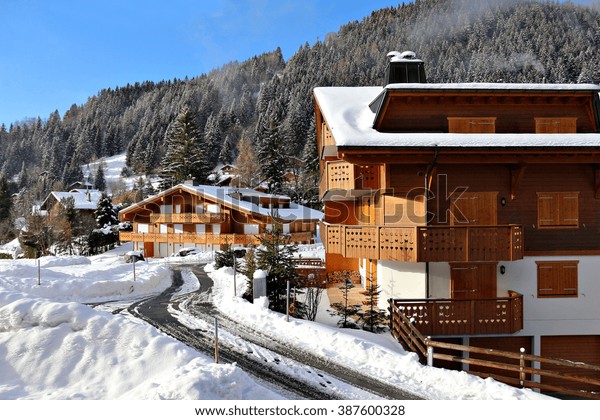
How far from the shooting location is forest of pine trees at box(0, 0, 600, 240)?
305ft

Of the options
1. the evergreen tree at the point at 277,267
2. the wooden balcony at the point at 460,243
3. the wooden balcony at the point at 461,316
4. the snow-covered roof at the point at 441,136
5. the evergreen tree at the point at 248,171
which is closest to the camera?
the wooden balcony at the point at 461,316

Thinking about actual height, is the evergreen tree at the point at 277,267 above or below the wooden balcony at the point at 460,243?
below

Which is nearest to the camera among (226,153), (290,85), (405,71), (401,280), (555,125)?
(401,280)

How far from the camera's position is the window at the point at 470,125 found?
14.6m

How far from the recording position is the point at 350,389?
816 centimetres

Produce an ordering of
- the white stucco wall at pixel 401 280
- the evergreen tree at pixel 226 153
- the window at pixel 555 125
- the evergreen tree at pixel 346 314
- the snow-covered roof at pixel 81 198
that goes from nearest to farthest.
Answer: the evergreen tree at pixel 346 314
the white stucco wall at pixel 401 280
the window at pixel 555 125
the snow-covered roof at pixel 81 198
the evergreen tree at pixel 226 153

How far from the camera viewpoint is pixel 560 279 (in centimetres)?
1391

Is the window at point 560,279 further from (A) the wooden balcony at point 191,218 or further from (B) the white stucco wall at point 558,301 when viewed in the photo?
(A) the wooden balcony at point 191,218

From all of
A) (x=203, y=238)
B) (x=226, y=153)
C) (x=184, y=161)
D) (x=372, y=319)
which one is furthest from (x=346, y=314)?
(x=226, y=153)

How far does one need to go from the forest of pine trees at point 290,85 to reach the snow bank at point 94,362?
178ft

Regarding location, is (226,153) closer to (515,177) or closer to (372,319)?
(515,177)

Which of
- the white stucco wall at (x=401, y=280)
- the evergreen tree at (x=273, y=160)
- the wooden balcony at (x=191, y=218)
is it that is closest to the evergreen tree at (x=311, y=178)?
the evergreen tree at (x=273, y=160)

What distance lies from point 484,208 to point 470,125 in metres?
3.35

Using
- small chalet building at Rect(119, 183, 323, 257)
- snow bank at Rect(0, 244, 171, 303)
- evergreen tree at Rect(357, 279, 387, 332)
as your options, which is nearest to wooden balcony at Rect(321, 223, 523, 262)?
evergreen tree at Rect(357, 279, 387, 332)
